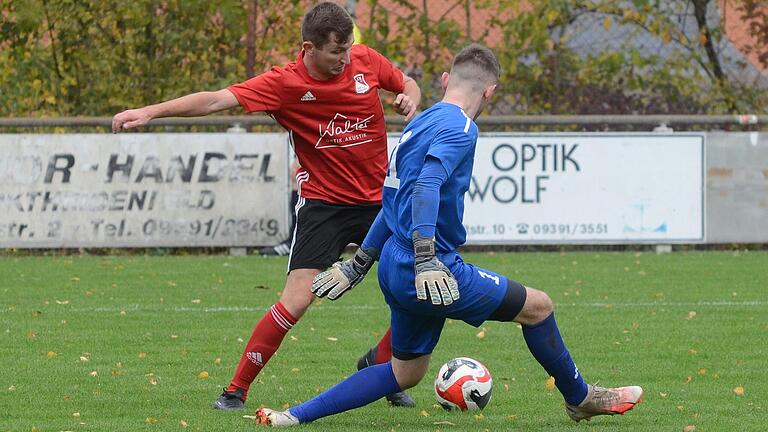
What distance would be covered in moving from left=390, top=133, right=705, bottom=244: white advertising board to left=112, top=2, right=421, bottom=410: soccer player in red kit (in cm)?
773

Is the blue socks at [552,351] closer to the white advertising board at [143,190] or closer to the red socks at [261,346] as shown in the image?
the red socks at [261,346]

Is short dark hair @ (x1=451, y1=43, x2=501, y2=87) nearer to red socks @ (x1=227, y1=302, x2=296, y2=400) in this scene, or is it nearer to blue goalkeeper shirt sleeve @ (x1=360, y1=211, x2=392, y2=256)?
blue goalkeeper shirt sleeve @ (x1=360, y1=211, x2=392, y2=256)

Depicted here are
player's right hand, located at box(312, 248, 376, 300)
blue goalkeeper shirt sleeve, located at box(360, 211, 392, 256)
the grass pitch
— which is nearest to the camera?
player's right hand, located at box(312, 248, 376, 300)

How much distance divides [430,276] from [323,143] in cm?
167

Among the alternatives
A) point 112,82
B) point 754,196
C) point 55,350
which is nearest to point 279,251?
point 112,82

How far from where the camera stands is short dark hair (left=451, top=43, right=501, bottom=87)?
213 inches

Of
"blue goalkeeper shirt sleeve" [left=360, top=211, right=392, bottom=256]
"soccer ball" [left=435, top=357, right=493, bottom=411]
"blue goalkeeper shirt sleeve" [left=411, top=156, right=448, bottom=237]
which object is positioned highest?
"blue goalkeeper shirt sleeve" [left=411, top=156, right=448, bottom=237]

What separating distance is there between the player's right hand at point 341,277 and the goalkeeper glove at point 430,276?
0.45 metres

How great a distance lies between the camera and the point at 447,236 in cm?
543

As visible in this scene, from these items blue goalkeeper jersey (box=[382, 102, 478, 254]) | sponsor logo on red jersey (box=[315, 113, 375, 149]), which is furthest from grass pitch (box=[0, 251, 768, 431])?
sponsor logo on red jersey (box=[315, 113, 375, 149])

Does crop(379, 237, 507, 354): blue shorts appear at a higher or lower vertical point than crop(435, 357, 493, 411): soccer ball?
higher

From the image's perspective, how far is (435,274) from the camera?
16.8ft

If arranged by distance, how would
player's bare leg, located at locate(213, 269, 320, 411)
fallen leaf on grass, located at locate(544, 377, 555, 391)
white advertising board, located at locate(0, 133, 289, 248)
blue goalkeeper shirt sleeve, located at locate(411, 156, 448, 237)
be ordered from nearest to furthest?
blue goalkeeper shirt sleeve, located at locate(411, 156, 448, 237) < player's bare leg, located at locate(213, 269, 320, 411) < fallen leaf on grass, located at locate(544, 377, 555, 391) < white advertising board, located at locate(0, 133, 289, 248)

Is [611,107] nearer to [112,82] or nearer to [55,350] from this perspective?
[112,82]
